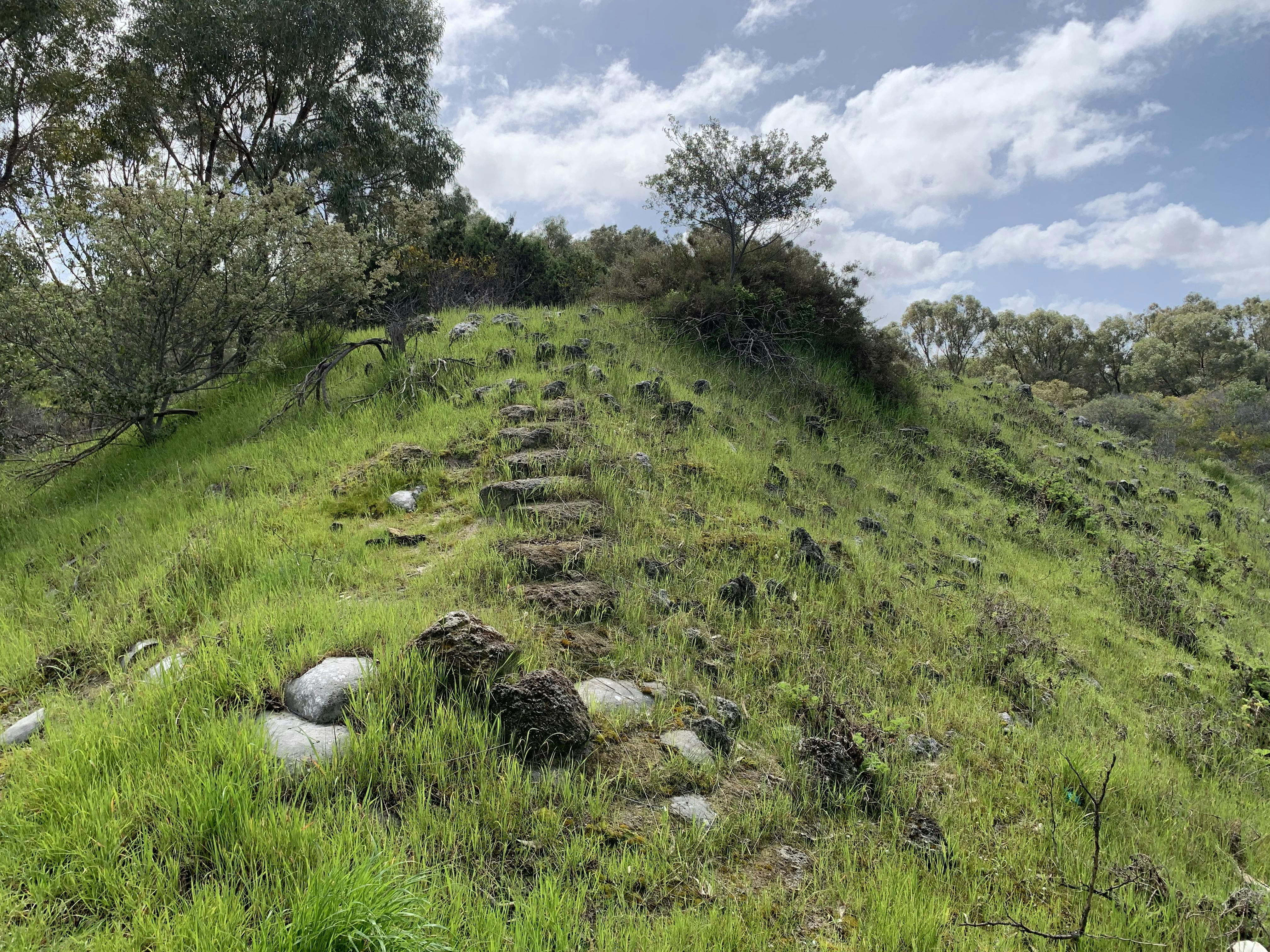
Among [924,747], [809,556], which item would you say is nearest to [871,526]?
[809,556]

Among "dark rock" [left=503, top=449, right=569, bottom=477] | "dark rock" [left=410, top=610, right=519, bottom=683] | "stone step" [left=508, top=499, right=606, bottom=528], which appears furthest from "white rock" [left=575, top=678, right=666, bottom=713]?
"dark rock" [left=503, top=449, right=569, bottom=477]

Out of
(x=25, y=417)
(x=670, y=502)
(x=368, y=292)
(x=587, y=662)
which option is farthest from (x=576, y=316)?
(x=25, y=417)

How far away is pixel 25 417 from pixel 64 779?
617 inches

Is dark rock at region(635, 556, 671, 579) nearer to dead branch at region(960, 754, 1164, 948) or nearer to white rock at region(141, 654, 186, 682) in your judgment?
dead branch at region(960, 754, 1164, 948)

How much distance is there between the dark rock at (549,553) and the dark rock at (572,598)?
6.4 inches

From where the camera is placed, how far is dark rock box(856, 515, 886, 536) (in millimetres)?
7633

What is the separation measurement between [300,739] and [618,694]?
5.22ft

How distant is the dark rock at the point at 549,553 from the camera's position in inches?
194

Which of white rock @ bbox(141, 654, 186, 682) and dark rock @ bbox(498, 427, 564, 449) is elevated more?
dark rock @ bbox(498, 427, 564, 449)

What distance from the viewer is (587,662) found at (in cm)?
398

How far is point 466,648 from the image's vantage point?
339 cm

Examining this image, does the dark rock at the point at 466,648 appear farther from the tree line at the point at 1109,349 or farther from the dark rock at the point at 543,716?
the tree line at the point at 1109,349

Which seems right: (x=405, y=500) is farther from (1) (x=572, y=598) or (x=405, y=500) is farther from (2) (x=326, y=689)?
(2) (x=326, y=689)

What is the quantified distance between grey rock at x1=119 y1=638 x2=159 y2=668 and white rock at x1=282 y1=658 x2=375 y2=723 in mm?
1311
